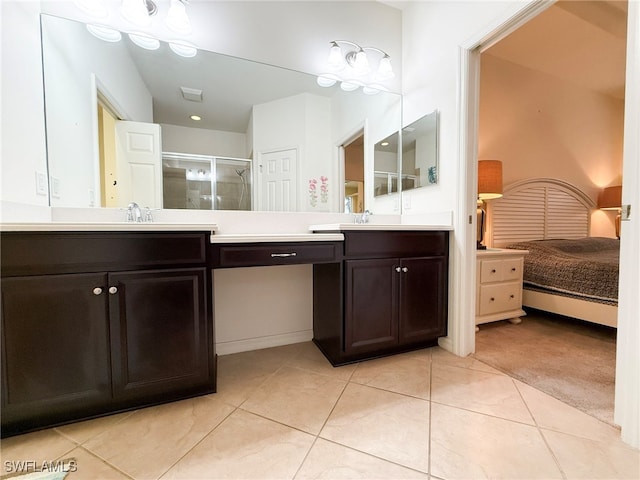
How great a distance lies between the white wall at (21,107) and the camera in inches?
46.6

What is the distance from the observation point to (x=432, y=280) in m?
1.81

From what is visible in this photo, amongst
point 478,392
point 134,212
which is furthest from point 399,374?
Answer: point 134,212

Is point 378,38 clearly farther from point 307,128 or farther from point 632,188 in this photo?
point 632,188

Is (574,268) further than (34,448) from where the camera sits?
Yes

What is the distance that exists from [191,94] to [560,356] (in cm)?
296

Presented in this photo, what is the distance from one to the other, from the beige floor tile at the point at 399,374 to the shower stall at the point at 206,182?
129cm

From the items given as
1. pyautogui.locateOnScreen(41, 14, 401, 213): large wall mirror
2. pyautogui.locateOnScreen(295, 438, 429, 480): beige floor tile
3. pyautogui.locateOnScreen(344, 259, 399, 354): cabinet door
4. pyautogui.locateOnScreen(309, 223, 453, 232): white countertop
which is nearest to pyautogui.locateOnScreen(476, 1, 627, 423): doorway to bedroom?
pyautogui.locateOnScreen(344, 259, 399, 354): cabinet door

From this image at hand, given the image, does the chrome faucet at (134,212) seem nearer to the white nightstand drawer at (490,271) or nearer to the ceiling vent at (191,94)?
the ceiling vent at (191,94)

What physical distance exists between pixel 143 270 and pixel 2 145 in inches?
A: 31.2

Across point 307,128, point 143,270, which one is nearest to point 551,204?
point 307,128

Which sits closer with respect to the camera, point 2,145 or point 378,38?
point 2,145

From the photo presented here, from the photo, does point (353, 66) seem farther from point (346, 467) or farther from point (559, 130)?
point (559, 130)

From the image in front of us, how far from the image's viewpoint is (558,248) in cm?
265

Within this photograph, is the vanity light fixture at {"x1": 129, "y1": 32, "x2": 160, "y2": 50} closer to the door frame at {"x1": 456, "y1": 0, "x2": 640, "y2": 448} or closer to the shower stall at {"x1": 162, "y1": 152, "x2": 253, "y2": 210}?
the shower stall at {"x1": 162, "y1": 152, "x2": 253, "y2": 210}
